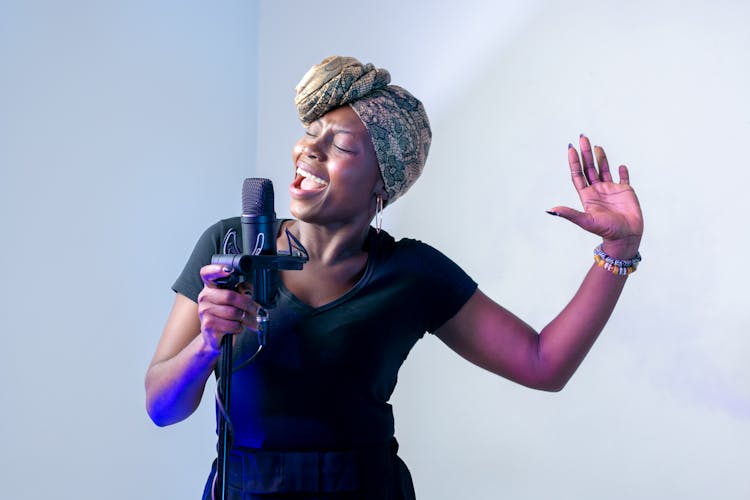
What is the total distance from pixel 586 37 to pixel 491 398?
106cm

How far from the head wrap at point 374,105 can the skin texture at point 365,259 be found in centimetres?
2

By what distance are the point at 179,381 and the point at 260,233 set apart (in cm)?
31

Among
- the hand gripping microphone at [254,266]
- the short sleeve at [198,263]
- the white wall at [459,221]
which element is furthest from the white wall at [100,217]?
the hand gripping microphone at [254,266]

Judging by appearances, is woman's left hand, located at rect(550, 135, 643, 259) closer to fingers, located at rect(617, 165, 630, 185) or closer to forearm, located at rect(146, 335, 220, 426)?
fingers, located at rect(617, 165, 630, 185)

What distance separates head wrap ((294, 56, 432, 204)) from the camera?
1.44 meters

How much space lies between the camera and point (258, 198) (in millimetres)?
1087

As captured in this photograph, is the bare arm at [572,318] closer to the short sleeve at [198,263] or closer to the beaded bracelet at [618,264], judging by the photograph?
the beaded bracelet at [618,264]

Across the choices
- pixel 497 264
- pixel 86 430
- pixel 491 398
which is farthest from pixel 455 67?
pixel 86 430

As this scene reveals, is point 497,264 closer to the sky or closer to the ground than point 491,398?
closer to the sky

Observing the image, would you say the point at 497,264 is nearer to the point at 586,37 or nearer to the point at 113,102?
the point at 586,37

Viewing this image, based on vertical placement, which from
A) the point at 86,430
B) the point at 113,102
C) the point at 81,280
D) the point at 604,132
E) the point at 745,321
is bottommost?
the point at 86,430

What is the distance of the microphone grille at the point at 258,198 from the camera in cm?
108

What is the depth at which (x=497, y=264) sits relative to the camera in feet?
7.74

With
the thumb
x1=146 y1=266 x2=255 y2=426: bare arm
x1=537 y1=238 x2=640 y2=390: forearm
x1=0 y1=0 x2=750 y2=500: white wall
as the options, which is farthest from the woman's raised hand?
x1=0 y1=0 x2=750 y2=500: white wall
